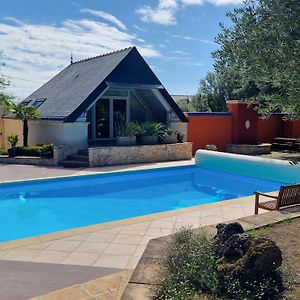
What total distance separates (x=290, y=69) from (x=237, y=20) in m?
1.42

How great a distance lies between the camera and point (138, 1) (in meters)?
15.2

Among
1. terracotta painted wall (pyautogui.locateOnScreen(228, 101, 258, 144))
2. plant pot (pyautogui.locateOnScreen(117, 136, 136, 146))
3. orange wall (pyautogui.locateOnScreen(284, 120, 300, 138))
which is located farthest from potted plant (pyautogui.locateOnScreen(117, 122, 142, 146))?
orange wall (pyautogui.locateOnScreen(284, 120, 300, 138))

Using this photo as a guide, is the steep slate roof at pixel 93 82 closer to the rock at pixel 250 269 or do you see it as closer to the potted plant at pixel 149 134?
the potted plant at pixel 149 134

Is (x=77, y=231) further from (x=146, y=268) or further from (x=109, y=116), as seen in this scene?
(x=109, y=116)

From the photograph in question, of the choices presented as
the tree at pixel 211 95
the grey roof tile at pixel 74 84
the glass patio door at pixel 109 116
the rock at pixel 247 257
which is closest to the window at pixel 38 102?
the grey roof tile at pixel 74 84

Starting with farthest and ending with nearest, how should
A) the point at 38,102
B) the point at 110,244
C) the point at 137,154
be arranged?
the point at 38,102, the point at 137,154, the point at 110,244

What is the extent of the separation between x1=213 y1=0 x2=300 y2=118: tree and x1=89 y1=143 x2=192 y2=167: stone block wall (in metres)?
10.8

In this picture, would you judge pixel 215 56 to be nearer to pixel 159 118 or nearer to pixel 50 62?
pixel 159 118

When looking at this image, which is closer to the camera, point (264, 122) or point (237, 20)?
point (237, 20)

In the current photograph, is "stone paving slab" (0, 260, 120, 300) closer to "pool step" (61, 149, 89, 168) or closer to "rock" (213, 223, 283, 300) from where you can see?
"rock" (213, 223, 283, 300)

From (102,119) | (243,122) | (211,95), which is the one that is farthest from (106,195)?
(211,95)

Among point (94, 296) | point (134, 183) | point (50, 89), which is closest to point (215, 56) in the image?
point (94, 296)

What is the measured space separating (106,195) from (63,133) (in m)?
5.63

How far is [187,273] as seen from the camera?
12.5ft
